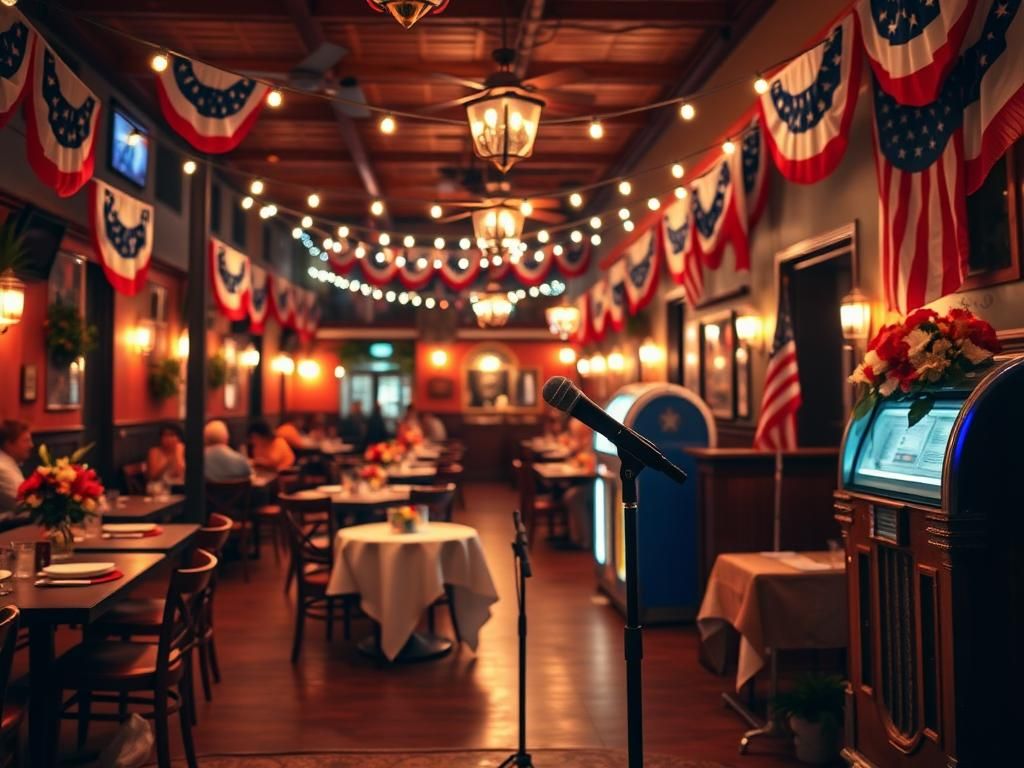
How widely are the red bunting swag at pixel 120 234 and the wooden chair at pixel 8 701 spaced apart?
4475 mm

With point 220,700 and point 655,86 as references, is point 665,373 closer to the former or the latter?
point 655,86

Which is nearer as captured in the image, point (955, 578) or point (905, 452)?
point (955, 578)

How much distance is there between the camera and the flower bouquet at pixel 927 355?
3.19 m

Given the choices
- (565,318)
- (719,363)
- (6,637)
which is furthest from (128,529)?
(565,318)

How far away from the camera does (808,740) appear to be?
13.4ft

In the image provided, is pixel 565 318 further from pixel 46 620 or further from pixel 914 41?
pixel 46 620

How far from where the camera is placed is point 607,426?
2.51 meters

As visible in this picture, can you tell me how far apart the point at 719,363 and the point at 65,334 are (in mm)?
5999

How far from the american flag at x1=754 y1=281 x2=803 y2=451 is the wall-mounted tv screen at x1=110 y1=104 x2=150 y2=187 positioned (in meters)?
6.74

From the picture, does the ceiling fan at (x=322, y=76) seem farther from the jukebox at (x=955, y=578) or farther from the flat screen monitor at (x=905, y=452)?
the jukebox at (x=955, y=578)

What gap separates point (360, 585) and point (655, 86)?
677 cm

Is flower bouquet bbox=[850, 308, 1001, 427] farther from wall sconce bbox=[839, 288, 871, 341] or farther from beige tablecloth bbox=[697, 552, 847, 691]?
wall sconce bbox=[839, 288, 871, 341]

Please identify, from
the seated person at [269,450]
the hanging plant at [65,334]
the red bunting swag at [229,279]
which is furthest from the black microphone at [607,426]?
the seated person at [269,450]

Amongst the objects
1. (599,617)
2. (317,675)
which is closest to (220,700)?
(317,675)
